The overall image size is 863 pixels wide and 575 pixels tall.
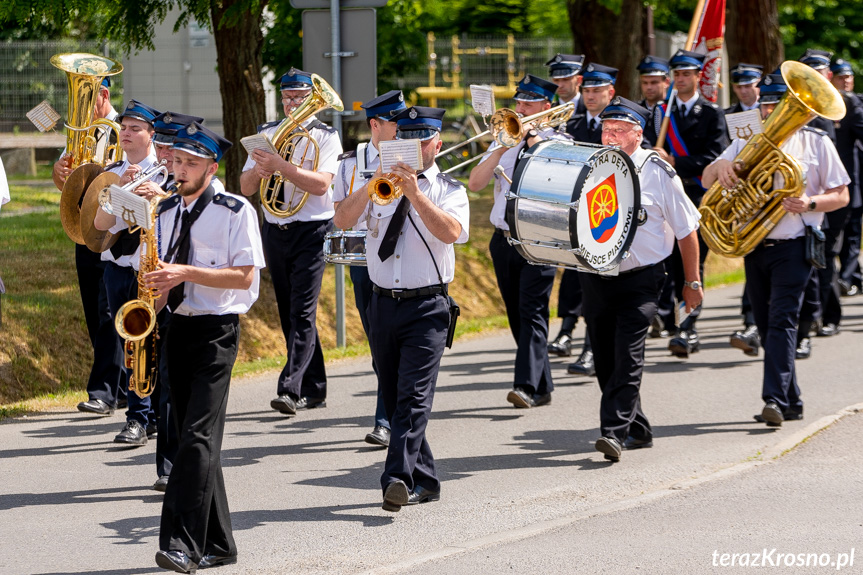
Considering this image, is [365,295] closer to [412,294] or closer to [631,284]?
[412,294]

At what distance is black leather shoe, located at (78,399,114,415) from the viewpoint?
29.3 ft

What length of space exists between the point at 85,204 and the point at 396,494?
2232 mm

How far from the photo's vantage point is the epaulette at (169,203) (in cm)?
596

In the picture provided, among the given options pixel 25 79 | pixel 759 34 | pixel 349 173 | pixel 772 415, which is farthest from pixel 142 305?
pixel 25 79

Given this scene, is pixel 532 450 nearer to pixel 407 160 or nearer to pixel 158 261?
pixel 407 160

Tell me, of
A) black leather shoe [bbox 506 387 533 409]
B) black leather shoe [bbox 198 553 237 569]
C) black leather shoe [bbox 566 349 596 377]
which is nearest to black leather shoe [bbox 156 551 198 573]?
black leather shoe [bbox 198 553 237 569]

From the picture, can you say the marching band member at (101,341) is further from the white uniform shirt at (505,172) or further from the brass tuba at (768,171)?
the brass tuba at (768,171)

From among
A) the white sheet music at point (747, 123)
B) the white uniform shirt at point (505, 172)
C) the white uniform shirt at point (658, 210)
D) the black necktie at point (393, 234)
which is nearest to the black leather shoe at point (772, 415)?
the white uniform shirt at point (658, 210)

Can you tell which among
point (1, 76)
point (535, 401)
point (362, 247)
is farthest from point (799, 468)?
point (1, 76)

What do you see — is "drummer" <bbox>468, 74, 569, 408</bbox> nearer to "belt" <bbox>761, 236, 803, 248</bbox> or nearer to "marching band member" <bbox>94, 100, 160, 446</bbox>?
"belt" <bbox>761, 236, 803, 248</bbox>

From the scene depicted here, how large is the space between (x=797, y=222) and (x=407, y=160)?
11.6 feet

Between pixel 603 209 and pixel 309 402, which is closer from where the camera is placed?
pixel 603 209

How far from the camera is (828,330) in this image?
40.5 feet

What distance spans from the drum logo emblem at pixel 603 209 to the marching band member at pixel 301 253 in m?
2.14
